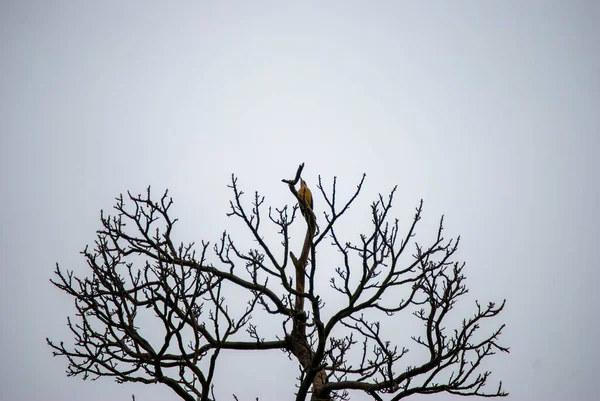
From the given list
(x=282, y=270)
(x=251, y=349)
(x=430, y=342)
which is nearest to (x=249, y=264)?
(x=282, y=270)

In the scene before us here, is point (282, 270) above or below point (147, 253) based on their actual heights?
below

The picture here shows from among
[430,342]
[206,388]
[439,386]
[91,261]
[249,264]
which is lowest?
[206,388]

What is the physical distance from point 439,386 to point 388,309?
994mm

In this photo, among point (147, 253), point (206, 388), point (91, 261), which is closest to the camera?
point (206, 388)

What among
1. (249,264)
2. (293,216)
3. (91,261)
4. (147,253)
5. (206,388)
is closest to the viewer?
(206,388)

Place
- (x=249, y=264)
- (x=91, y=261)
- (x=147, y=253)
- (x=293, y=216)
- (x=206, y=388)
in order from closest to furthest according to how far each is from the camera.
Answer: (x=206, y=388) < (x=91, y=261) < (x=293, y=216) < (x=249, y=264) < (x=147, y=253)

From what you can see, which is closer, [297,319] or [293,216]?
[293,216]

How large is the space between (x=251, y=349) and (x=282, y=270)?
1.48 meters

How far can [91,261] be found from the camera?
425cm

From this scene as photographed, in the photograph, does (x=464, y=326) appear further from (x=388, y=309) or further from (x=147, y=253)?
(x=147, y=253)

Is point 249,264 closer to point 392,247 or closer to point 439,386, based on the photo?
point 392,247

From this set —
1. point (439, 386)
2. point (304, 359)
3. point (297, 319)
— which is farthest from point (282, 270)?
point (439, 386)

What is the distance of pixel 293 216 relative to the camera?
4543 mm

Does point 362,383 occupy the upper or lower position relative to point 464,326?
lower
